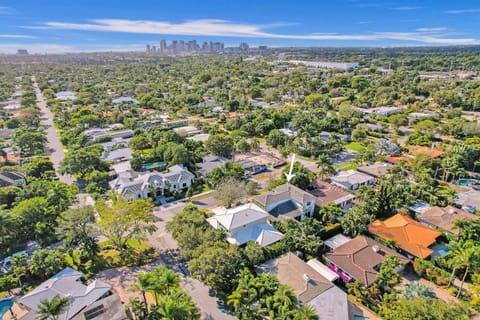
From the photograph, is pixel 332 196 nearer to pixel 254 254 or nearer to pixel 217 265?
pixel 254 254

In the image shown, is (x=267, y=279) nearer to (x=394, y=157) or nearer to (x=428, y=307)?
(x=428, y=307)

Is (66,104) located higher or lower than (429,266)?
higher

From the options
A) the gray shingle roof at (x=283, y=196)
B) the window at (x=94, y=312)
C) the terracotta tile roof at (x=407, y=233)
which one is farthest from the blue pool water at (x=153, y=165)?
the terracotta tile roof at (x=407, y=233)

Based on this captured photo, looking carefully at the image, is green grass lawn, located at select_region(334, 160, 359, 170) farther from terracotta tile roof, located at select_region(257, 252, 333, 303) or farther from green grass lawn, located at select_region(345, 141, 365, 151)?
terracotta tile roof, located at select_region(257, 252, 333, 303)

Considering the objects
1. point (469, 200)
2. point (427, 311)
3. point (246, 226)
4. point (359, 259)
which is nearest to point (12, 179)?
point (246, 226)

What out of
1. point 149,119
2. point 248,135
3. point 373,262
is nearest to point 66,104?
point 149,119

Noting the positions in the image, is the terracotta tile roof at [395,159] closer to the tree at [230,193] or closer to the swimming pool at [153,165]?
the tree at [230,193]

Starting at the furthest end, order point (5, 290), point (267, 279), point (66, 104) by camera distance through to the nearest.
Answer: point (66, 104) < point (5, 290) < point (267, 279)

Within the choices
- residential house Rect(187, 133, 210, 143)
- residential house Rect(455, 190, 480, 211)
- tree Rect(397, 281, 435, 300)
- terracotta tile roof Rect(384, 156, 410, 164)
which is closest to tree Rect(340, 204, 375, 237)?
A: tree Rect(397, 281, 435, 300)
